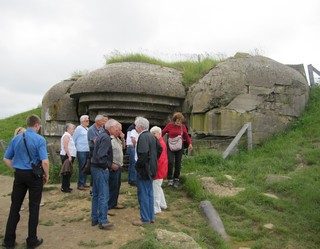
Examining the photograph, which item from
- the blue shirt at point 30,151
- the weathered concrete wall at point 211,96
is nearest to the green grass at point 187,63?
the weathered concrete wall at point 211,96

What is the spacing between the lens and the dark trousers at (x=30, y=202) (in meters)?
4.24

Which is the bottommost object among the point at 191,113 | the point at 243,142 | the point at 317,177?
the point at 317,177

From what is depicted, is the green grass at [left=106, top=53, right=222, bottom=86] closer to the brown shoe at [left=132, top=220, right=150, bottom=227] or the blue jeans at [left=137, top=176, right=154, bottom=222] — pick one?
the blue jeans at [left=137, top=176, right=154, bottom=222]

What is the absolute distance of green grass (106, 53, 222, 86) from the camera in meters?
9.34

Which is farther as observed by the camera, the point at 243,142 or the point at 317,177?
the point at 243,142

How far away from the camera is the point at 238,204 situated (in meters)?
5.71

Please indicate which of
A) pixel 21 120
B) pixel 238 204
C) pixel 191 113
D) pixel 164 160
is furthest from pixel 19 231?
pixel 21 120

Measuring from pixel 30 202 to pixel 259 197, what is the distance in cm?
343

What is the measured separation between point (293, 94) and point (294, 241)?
5.09m

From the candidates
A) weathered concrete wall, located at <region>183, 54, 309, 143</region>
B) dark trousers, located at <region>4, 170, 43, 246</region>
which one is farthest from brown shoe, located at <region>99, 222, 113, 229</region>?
weathered concrete wall, located at <region>183, 54, 309, 143</region>

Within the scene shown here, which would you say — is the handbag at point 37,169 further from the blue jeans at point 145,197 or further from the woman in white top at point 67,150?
the woman in white top at point 67,150

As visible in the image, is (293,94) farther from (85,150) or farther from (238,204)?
(85,150)

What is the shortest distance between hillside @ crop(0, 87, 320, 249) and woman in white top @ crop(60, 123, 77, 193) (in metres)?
0.22

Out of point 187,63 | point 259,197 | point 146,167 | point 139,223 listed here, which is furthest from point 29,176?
point 187,63
